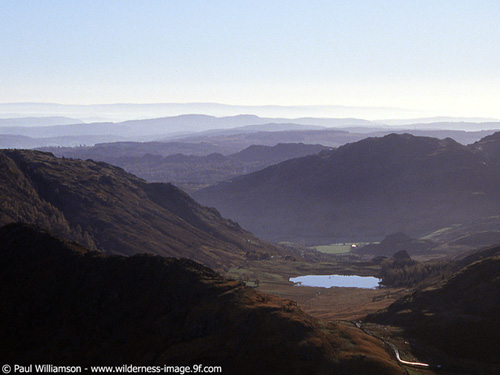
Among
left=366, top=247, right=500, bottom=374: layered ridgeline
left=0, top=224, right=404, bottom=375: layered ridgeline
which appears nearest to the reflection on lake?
left=366, top=247, right=500, bottom=374: layered ridgeline

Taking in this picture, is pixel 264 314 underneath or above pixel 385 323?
above

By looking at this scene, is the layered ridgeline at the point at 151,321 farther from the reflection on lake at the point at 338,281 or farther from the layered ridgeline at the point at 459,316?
the reflection on lake at the point at 338,281

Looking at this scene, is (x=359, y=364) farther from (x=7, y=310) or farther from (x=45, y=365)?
(x=7, y=310)

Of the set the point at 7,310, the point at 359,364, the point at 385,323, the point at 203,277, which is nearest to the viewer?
the point at 359,364

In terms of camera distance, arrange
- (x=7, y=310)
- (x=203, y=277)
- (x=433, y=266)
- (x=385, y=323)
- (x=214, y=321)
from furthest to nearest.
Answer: (x=433, y=266) < (x=385, y=323) < (x=203, y=277) < (x=7, y=310) < (x=214, y=321)

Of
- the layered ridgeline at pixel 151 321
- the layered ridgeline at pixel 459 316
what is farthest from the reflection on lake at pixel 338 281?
the layered ridgeline at pixel 151 321

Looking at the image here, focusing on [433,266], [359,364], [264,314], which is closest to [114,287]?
[264,314]

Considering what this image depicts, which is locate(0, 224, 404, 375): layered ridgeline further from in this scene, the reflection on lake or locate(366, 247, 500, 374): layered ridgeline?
the reflection on lake
